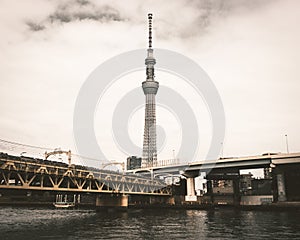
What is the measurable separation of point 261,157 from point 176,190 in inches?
2329

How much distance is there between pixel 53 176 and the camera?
71.9 m

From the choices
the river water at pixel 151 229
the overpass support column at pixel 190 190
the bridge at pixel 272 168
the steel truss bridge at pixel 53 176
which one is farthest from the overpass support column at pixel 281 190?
the river water at pixel 151 229

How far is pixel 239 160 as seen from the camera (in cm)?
14338

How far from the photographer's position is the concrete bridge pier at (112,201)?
10917 centimetres

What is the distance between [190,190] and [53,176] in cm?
10527

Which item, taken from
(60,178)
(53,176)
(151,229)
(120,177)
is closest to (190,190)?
(120,177)

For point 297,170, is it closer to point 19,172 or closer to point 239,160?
point 239,160

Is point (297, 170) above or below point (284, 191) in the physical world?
above

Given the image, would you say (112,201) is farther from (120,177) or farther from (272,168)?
(272,168)

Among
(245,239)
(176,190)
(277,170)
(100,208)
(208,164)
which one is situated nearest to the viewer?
(245,239)

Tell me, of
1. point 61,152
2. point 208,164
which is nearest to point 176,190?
point 208,164

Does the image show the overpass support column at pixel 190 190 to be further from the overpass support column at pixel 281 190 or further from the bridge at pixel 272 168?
the overpass support column at pixel 281 190

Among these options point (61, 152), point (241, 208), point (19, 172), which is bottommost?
point (241, 208)

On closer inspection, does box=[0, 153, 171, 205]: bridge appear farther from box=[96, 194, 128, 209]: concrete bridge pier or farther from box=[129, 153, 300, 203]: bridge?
box=[129, 153, 300, 203]: bridge
